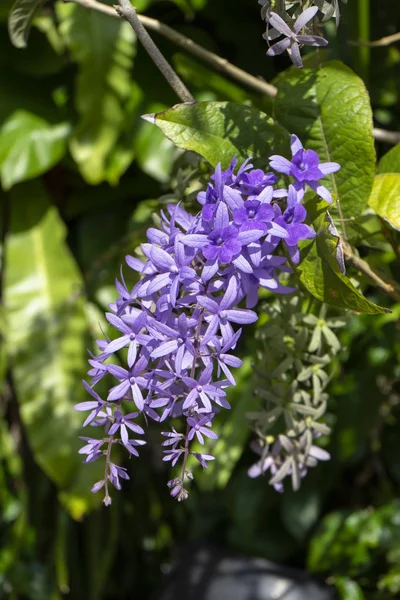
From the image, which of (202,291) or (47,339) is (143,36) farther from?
(47,339)

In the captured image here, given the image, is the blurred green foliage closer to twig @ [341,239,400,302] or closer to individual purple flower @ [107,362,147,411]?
twig @ [341,239,400,302]

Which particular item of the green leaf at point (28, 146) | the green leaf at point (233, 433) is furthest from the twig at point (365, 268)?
the green leaf at point (28, 146)

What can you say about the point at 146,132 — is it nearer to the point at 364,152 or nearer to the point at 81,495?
the point at 364,152

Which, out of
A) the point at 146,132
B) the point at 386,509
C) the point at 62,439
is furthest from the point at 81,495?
the point at 146,132

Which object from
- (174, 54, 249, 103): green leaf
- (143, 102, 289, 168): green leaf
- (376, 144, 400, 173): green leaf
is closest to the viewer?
(143, 102, 289, 168): green leaf

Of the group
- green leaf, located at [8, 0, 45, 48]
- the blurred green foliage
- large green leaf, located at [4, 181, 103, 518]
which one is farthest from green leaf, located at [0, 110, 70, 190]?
green leaf, located at [8, 0, 45, 48]

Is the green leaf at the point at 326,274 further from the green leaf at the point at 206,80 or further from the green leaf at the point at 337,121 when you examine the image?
the green leaf at the point at 206,80
